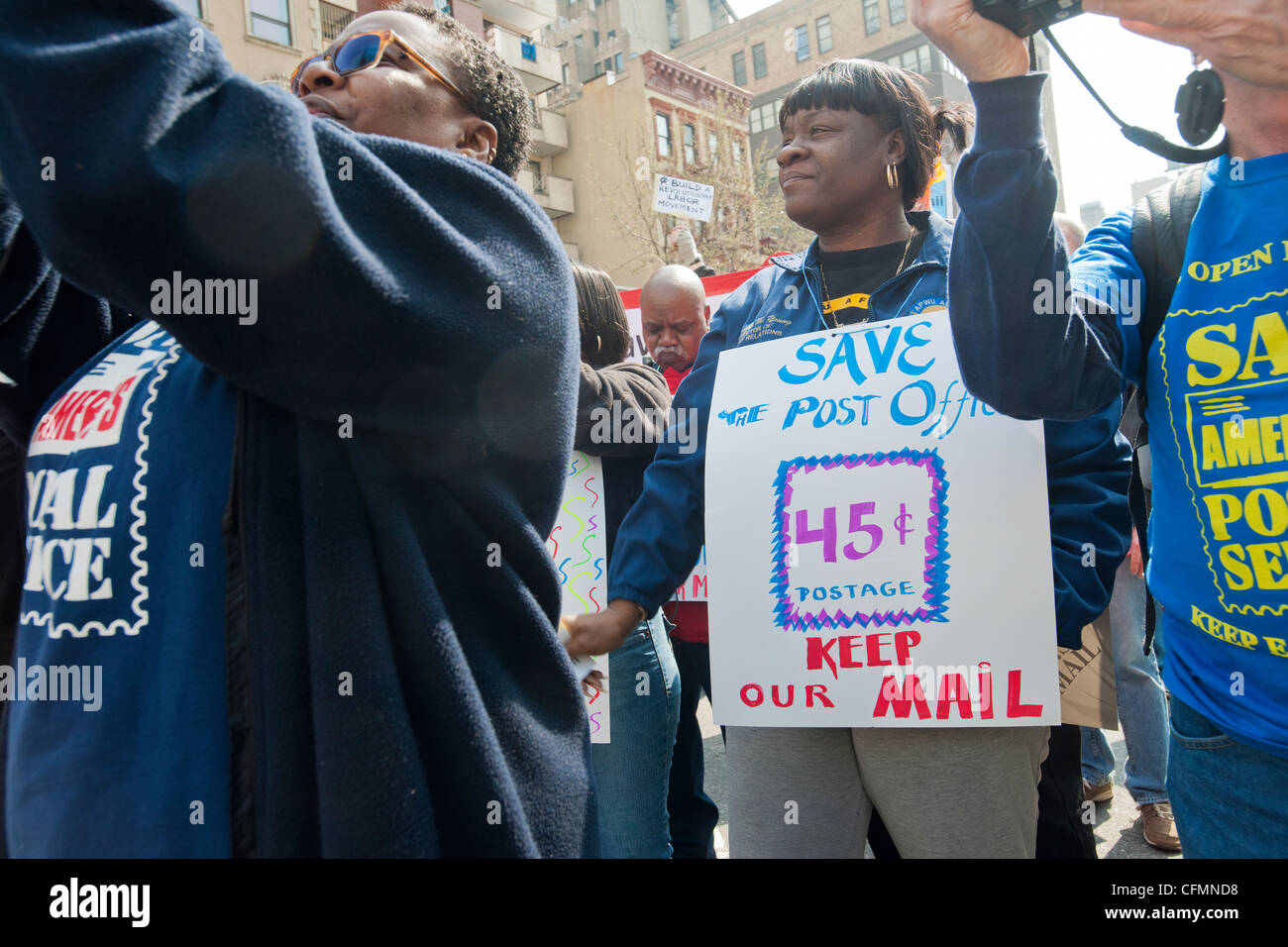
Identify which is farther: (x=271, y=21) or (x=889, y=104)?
(x=271, y=21)

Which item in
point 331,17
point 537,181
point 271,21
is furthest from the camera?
point 537,181

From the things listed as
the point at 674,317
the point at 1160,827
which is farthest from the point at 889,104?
the point at 1160,827

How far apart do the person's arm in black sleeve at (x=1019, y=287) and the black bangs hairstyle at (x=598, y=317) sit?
1452mm

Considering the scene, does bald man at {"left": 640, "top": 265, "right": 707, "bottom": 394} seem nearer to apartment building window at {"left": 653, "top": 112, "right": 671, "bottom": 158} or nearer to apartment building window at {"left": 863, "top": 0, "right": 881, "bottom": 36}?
apartment building window at {"left": 653, "top": 112, "right": 671, "bottom": 158}

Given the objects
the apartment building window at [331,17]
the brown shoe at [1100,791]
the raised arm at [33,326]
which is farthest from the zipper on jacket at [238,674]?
the apartment building window at [331,17]

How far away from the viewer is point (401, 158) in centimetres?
108

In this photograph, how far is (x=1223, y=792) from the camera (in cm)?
146

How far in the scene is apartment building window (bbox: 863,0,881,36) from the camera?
137 feet

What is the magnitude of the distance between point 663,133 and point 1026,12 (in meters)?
32.3

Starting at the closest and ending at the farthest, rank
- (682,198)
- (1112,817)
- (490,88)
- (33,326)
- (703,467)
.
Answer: (33,326) < (490,88) < (703,467) < (1112,817) < (682,198)

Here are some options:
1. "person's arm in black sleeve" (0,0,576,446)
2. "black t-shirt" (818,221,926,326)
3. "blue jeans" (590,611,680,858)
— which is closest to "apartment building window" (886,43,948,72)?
"black t-shirt" (818,221,926,326)

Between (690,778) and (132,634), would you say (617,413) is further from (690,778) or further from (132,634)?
(132,634)

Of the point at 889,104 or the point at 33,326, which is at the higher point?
the point at 889,104

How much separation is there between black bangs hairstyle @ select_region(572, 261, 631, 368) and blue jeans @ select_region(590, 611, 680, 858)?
2.87 ft
